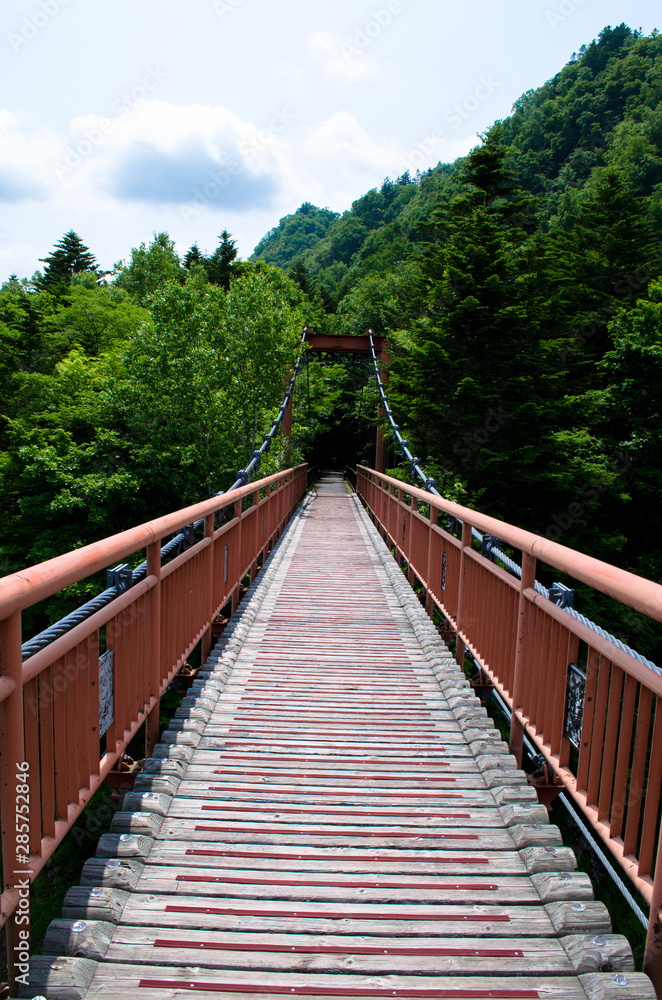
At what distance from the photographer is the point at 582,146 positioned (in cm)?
7269

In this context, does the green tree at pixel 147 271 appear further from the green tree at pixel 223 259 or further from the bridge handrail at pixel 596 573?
the bridge handrail at pixel 596 573

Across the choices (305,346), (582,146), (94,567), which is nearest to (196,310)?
(305,346)

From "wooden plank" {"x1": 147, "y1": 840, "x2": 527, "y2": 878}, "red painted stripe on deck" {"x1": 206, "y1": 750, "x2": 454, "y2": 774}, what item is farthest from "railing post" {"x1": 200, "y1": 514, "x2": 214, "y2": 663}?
"wooden plank" {"x1": 147, "y1": 840, "x2": 527, "y2": 878}

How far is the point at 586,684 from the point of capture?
1.99 meters

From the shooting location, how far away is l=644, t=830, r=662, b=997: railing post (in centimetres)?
147

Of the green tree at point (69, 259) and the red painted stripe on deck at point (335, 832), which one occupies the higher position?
the green tree at point (69, 259)

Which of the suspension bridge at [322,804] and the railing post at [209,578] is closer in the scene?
the suspension bridge at [322,804]

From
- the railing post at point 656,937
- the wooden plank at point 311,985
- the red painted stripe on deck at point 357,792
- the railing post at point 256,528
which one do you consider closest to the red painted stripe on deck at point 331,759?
the red painted stripe on deck at point 357,792

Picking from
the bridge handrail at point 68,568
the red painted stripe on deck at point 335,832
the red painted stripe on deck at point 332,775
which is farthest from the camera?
the red painted stripe on deck at point 332,775

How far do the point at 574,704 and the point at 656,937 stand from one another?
71cm

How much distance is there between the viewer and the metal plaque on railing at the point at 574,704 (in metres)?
2.07

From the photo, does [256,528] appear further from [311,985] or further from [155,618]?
[311,985]

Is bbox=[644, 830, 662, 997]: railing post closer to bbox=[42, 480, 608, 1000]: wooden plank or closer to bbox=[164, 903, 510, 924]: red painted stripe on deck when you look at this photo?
bbox=[42, 480, 608, 1000]: wooden plank

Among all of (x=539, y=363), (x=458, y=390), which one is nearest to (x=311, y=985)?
(x=458, y=390)
